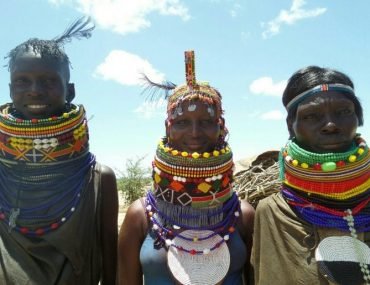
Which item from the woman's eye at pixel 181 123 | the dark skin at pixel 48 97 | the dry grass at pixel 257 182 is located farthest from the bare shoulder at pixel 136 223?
the dry grass at pixel 257 182

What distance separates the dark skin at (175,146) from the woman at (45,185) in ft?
1.00

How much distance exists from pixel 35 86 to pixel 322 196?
183cm

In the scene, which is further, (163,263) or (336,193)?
(163,263)

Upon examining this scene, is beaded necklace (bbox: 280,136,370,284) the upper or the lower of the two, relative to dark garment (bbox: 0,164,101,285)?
upper

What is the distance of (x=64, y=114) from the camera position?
2.63m

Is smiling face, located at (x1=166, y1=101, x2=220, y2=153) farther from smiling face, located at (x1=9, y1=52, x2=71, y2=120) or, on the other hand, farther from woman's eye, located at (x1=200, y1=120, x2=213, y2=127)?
smiling face, located at (x1=9, y1=52, x2=71, y2=120)

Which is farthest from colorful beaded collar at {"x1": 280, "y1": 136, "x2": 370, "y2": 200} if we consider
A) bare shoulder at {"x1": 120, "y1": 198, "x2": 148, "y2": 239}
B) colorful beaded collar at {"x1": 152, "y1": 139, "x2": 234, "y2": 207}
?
bare shoulder at {"x1": 120, "y1": 198, "x2": 148, "y2": 239}

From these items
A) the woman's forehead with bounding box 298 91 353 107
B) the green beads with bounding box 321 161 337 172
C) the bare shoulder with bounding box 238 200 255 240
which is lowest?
the bare shoulder with bounding box 238 200 255 240

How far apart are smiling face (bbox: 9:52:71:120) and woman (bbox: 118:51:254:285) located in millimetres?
750

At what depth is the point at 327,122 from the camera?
2.18m

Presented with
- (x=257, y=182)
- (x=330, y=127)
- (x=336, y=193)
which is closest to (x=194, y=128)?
(x=330, y=127)

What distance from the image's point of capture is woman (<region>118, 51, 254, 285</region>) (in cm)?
245

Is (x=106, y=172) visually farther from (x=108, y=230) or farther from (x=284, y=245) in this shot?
(x=284, y=245)

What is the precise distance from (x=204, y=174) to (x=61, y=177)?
36.8 inches
